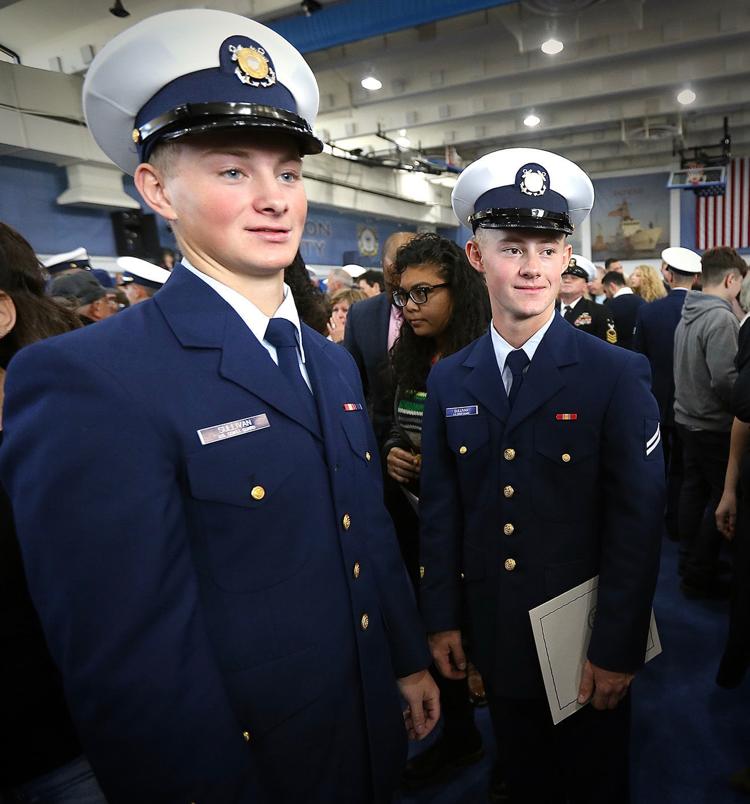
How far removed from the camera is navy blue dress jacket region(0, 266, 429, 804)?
671mm

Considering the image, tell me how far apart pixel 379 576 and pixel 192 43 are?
1.01 metres

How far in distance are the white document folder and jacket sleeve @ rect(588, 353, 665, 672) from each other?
0.04m

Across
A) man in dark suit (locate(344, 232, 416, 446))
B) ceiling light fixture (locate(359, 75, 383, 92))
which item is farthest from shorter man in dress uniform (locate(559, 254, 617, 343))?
ceiling light fixture (locate(359, 75, 383, 92))

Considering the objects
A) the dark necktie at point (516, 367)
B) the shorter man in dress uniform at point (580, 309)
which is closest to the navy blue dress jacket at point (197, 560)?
the dark necktie at point (516, 367)

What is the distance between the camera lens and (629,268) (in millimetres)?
15367

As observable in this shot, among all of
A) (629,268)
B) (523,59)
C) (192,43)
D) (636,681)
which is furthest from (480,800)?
(629,268)

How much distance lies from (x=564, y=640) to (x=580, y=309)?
3617mm

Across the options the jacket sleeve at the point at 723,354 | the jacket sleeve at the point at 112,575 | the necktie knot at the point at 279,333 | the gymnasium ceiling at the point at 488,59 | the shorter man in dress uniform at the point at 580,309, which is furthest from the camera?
the gymnasium ceiling at the point at 488,59

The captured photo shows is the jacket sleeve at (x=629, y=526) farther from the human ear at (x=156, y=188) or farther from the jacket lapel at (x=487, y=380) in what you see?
the human ear at (x=156, y=188)

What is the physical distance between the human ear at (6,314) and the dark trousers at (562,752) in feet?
4.85

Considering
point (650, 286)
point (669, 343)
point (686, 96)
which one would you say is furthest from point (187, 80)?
point (686, 96)

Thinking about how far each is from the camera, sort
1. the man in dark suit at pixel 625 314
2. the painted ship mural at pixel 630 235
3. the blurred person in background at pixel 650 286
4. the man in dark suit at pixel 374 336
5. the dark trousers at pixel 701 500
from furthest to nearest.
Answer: the painted ship mural at pixel 630 235, the blurred person in background at pixel 650 286, the man in dark suit at pixel 625 314, the dark trousers at pixel 701 500, the man in dark suit at pixel 374 336

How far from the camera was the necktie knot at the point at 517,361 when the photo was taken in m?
1.33

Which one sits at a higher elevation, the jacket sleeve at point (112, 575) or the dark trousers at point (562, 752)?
the jacket sleeve at point (112, 575)
